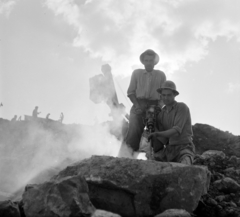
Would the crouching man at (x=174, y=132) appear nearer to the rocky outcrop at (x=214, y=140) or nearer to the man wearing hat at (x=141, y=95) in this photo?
the man wearing hat at (x=141, y=95)

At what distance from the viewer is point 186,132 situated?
4566 millimetres

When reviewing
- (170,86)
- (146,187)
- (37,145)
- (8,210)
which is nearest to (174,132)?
(170,86)

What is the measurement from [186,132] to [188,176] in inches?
51.7

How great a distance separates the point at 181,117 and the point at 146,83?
1362mm

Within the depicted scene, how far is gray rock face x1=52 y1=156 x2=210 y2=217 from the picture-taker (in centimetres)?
329

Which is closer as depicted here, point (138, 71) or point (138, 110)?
point (138, 110)

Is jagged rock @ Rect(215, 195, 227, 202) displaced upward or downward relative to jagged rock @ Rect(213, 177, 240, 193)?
downward

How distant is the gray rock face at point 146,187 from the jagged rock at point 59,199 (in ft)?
1.76

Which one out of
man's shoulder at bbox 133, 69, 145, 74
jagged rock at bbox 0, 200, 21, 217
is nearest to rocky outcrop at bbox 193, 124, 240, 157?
man's shoulder at bbox 133, 69, 145, 74

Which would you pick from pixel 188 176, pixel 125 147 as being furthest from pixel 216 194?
pixel 125 147

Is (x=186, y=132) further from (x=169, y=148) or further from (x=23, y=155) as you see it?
(x=23, y=155)

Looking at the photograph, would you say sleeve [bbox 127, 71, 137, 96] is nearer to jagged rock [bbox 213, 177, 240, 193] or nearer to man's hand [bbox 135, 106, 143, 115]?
man's hand [bbox 135, 106, 143, 115]

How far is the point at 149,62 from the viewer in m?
5.61

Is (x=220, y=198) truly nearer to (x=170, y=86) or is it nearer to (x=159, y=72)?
(x=170, y=86)
